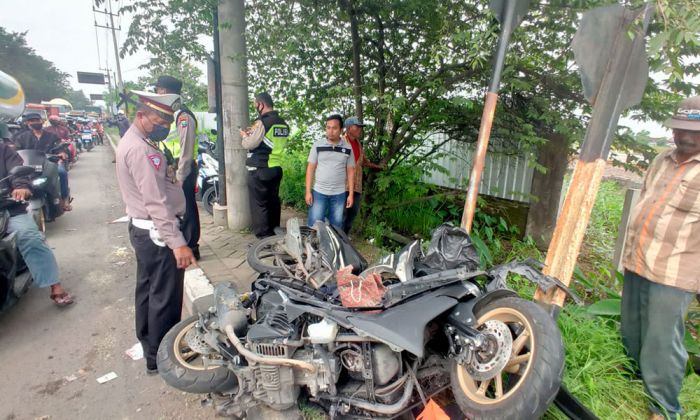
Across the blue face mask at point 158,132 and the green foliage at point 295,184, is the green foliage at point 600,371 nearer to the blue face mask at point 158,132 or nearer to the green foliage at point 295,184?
Result: the blue face mask at point 158,132

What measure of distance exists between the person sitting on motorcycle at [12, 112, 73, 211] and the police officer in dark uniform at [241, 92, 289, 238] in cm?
392

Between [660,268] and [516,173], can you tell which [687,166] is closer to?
[660,268]

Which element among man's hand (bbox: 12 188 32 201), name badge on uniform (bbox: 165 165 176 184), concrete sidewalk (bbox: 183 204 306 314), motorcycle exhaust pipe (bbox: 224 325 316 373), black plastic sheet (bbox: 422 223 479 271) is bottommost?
concrete sidewalk (bbox: 183 204 306 314)

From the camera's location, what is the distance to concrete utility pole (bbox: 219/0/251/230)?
485 centimetres

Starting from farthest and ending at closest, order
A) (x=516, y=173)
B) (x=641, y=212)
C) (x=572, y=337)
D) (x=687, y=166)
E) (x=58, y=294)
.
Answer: (x=516, y=173)
(x=58, y=294)
(x=572, y=337)
(x=641, y=212)
(x=687, y=166)

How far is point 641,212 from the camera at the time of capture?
2.31 metres

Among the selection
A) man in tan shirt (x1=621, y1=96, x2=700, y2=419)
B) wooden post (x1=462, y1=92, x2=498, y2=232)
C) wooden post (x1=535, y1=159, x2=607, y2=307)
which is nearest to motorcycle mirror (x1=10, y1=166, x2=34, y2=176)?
wooden post (x1=462, y1=92, x2=498, y2=232)

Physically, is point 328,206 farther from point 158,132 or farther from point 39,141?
point 39,141

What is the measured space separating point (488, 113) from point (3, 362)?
422 cm

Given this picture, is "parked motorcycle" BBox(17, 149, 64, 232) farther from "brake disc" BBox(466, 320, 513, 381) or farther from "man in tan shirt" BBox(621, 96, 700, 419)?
"man in tan shirt" BBox(621, 96, 700, 419)

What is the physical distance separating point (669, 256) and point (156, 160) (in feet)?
10.8

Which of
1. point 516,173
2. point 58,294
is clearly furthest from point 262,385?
point 516,173

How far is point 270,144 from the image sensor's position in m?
4.57

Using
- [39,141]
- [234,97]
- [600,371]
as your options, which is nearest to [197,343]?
[600,371]
